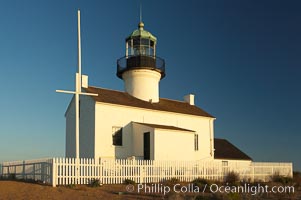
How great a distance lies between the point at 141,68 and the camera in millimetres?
28938

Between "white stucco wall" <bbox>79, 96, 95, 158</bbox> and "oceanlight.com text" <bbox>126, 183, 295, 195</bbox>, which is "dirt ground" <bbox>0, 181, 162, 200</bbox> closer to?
"oceanlight.com text" <bbox>126, 183, 295, 195</bbox>

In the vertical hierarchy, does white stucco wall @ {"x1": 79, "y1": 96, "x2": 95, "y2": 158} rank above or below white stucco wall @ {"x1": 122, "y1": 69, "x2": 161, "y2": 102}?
below

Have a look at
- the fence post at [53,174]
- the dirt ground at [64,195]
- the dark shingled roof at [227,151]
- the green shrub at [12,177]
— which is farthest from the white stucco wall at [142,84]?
the dirt ground at [64,195]

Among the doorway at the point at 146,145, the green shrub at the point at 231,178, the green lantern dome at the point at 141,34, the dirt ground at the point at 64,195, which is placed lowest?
the green shrub at the point at 231,178

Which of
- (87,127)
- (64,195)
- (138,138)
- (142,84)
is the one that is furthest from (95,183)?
(142,84)

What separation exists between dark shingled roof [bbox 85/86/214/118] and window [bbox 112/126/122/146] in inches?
68.3

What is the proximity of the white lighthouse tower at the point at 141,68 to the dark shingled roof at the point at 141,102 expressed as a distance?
0.77m

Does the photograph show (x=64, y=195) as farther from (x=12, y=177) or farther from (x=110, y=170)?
(x=12, y=177)

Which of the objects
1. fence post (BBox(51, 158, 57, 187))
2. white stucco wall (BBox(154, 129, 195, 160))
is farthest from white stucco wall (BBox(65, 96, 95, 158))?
fence post (BBox(51, 158, 57, 187))

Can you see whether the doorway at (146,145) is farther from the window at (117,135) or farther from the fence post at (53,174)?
the fence post at (53,174)

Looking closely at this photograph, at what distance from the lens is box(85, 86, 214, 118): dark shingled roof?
84.3 feet

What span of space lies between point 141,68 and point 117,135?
6.39m

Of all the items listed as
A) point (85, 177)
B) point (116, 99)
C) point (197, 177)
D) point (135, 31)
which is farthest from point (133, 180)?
point (135, 31)

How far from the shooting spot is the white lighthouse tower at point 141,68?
1142 inches
